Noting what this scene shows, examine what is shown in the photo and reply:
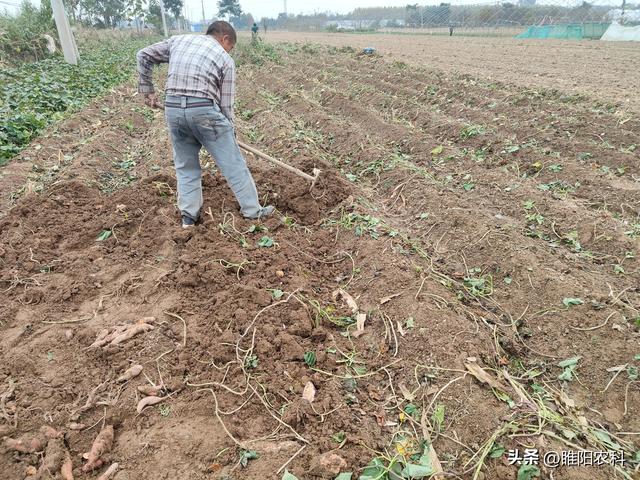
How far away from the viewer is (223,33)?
13.4 ft

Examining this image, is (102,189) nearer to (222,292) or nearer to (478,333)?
(222,292)

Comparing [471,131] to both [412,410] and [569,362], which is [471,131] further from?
[412,410]

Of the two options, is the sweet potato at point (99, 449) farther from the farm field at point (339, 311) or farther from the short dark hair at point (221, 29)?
the short dark hair at point (221, 29)

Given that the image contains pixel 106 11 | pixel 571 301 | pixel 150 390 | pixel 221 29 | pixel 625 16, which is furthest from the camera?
pixel 106 11

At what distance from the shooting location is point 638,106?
7.95 m

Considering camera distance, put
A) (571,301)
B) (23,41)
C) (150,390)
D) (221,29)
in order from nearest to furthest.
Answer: (150,390) < (571,301) < (221,29) < (23,41)

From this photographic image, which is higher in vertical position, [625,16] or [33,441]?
[625,16]

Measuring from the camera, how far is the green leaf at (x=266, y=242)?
13.5ft

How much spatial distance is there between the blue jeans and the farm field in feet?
0.82

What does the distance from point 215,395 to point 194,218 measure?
2277 mm

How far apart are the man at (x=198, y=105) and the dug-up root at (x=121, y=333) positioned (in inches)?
59.1

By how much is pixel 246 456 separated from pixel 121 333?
4.38 ft

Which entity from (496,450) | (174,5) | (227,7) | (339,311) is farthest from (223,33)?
(227,7)

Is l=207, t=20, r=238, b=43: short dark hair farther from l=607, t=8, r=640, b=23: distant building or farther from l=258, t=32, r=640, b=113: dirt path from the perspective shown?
l=607, t=8, r=640, b=23: distant building
